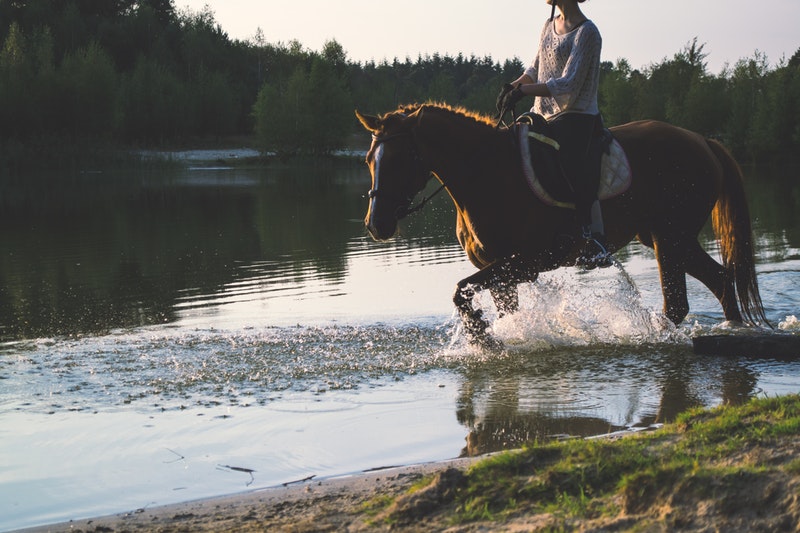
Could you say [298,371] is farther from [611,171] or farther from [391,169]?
[611,171]

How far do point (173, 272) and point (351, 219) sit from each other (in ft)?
35.7

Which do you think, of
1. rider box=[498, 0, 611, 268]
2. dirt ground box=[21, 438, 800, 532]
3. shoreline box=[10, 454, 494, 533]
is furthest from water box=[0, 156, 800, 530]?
rider box=[498, 0, 611, 268]

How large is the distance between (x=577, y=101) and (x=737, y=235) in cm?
270

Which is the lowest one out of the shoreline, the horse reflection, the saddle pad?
the horse reflection

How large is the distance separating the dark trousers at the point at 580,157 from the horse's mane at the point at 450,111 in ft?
2.10

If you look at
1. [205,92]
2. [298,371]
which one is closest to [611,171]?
[298,371]

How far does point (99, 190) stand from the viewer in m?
43.0

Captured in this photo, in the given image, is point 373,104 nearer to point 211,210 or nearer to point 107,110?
point 107,110

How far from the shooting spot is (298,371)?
8.61 meters

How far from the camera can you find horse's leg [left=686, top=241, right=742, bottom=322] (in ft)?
33.1

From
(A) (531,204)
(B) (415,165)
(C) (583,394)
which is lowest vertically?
(C) (583,394)

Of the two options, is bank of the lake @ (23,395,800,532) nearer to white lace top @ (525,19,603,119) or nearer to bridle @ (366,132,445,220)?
bridle @ (366,132,445,220)

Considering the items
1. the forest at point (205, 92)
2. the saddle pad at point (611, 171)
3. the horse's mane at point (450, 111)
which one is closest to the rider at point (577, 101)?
the saddle pad at point (611, 171)

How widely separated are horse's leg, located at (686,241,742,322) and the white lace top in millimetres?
2096
